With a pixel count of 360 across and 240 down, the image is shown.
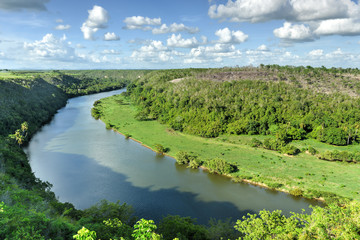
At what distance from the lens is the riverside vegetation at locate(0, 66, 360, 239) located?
59.1 ft

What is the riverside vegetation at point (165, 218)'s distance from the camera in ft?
59.1

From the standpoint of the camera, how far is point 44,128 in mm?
85875

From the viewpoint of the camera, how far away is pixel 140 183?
46.6 m

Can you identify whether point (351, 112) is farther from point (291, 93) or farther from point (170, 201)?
point (170, 201)

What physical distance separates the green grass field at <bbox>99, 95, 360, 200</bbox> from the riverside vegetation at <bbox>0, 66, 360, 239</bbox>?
0.26 metres

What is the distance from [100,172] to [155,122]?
49322 mm

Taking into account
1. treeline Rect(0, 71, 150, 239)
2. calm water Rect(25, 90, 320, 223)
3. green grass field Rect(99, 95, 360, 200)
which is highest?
treeline Rect(0, 71, 150, 239)

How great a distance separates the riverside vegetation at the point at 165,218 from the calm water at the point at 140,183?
3.23 meters

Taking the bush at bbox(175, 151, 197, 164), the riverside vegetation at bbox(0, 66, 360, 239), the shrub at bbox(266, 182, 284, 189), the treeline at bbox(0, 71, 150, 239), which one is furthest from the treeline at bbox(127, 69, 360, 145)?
the treeline at bbox(0, 71, 150, 239)

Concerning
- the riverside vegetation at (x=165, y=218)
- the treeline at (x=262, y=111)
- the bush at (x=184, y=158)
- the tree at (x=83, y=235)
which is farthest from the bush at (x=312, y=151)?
the tree at (x=83, y=235)

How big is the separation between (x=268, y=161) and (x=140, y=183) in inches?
1330

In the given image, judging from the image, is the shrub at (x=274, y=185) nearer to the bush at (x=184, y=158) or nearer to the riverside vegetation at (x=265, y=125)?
the riverside vegetation at (x=265, y=125)

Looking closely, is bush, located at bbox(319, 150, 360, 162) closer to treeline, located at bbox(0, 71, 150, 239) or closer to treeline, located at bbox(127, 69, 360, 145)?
treeline, located at bbox(127, 69, 360, 145)

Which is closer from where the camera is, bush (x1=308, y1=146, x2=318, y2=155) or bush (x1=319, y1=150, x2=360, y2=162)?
bush (x1=319, y1=150, x2=360, y2=162)
